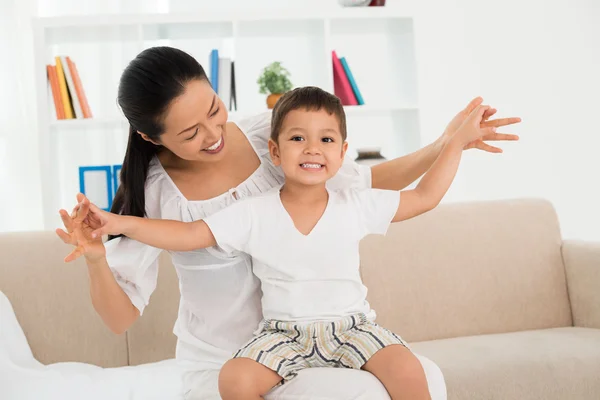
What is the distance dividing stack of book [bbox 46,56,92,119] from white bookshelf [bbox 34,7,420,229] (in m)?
0.05

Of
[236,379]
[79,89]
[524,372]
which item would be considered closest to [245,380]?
[236,379]

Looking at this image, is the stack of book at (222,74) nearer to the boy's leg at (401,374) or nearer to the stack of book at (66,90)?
the stack of book at (66,90)

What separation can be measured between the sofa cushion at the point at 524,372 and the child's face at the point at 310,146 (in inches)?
34.2

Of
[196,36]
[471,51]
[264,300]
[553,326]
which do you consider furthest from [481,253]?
[471,51]

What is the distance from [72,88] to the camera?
3547mm

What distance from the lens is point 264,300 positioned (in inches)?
60.4

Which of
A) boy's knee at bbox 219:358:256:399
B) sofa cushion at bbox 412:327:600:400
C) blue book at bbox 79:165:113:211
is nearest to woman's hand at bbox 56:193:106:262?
boy's knee at bbox 219:358:256:399

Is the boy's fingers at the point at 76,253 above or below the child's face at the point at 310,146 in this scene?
below

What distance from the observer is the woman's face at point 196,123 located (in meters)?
1.45

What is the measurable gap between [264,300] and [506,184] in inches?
133

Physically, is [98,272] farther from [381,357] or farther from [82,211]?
[381,357]

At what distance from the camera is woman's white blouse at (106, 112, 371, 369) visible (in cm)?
159

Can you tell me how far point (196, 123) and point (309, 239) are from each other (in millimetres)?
339

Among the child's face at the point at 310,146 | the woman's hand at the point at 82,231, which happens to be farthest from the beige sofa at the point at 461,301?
the woman's hand at the point at 82,231
